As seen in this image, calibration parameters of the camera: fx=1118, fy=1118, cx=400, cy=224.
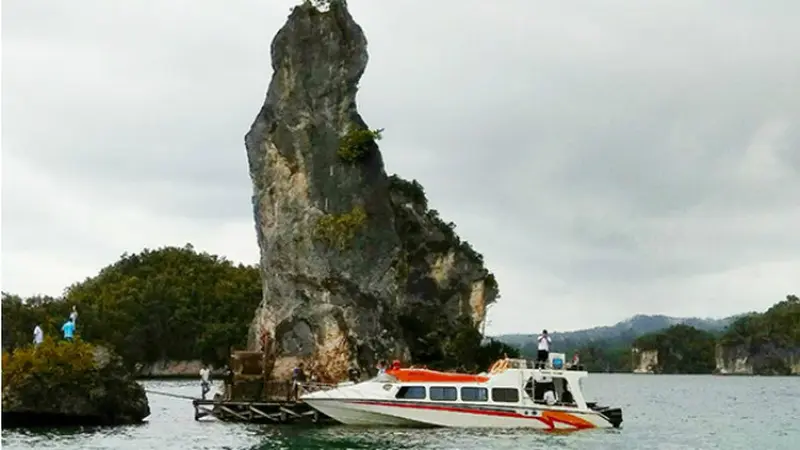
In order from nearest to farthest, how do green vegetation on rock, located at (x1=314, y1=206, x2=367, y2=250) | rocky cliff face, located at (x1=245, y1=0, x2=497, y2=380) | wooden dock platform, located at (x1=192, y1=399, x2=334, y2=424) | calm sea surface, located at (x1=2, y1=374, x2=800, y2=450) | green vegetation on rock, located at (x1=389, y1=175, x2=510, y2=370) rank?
1. calm sea surface, located at (x1=2, y1=374, x2=800, y2=450)
2. wooden dock platform, located at (x1=192, y1=399, x2=334, y2=424)
3. rocky cliff face, located at (x1=245, y1=0, x2=497, y2=380)
4. green vegetation on rock, located at (x1=314, y1=206, x2=367, y2=250)
5. green vegetation on rock, located at (x1=389, y1=175, x2=510, y2=370)

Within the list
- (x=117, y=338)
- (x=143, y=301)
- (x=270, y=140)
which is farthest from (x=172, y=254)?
(x=270, y=140)

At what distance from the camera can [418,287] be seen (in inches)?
3275

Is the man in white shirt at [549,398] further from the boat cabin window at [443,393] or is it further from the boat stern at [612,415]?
the boat cabin window at [443,393]

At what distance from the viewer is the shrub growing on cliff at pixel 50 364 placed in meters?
43.2

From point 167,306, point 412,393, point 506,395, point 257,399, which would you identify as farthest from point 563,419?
point 167,306

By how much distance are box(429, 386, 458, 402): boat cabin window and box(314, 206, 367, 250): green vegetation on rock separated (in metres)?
15.1

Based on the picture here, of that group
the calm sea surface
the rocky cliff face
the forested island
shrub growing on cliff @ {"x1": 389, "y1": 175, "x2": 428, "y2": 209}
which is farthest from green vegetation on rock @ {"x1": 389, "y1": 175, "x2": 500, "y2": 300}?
the forested island

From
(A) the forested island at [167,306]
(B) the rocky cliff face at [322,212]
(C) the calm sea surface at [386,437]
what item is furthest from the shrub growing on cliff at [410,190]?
(A) the forested island at [167,306]

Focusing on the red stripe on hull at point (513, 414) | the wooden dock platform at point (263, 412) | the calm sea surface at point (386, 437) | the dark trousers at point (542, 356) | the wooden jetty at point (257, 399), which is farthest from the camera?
the wooden jetty at point (257, 399)

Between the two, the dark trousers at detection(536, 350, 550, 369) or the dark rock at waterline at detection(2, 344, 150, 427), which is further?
the dark trousers at detection(536, 350, 550, 369)

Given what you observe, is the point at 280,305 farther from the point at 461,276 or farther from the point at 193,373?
the point at 193,373

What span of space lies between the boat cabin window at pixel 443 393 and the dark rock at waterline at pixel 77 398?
13.0 m

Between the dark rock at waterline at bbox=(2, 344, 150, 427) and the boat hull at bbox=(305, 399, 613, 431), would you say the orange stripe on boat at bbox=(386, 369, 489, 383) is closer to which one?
the boat hull at bbox=(305, 399, 613, 431)

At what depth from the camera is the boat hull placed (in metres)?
44.5
